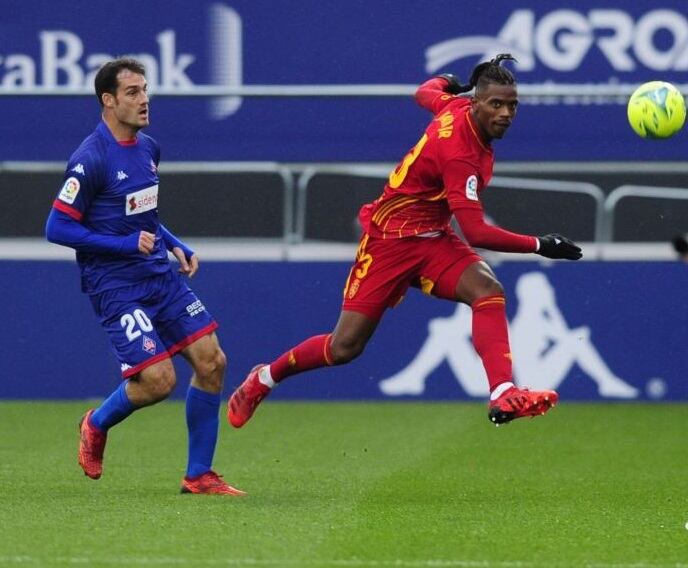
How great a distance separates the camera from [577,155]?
1274 cm

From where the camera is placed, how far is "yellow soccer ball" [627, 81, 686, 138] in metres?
8.96

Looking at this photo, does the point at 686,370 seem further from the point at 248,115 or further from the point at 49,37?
the point at 49,37

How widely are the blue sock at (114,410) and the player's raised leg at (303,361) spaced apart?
2.91ft

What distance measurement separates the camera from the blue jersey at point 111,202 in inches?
315

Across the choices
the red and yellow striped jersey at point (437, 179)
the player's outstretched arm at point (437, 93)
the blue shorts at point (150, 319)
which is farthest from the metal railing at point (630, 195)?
the blue shorts at point (150, 319)

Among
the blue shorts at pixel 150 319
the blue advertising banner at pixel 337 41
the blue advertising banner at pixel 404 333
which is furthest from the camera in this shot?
the blue advertising banner at pixel 337 41

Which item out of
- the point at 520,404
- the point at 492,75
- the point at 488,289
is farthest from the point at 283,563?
the point at 492,75

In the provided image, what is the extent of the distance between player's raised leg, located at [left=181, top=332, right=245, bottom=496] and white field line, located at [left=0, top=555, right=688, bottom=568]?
1.97 metres

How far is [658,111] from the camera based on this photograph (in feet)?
29.5

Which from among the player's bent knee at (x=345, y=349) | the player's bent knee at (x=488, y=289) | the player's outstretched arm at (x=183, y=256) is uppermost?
the player's outstretched arm at (x=183, y=256)

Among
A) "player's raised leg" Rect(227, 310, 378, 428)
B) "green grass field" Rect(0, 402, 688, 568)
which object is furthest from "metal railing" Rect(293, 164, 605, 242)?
"player's raised leg" Rect(227, 310, 378, 428)

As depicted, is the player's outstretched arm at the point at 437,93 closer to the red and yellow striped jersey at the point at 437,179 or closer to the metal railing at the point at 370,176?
the red and yellow striped jersey at the point at 437,179

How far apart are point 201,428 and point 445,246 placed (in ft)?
5.24

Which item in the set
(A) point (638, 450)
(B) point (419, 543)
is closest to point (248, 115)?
(A) point (638, 450)
